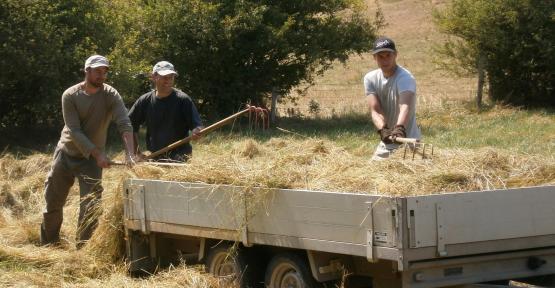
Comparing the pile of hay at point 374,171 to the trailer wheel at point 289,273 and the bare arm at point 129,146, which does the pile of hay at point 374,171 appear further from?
the bare arm at point 129,146

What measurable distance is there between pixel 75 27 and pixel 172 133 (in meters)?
13.5

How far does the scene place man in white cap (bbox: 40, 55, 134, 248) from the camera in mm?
9633

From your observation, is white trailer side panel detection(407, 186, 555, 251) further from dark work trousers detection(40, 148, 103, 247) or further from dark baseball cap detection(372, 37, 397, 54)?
dark work trousers detection(40, 148, 103, 247)

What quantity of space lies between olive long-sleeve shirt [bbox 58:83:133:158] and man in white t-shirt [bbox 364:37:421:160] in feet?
8.34

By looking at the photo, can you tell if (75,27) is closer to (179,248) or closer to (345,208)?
(179,248)

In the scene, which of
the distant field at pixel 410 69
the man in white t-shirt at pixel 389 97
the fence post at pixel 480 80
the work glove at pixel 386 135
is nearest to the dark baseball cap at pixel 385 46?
the man in white t-shirt at pixel 389 97

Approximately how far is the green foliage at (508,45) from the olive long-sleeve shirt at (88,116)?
693 inches

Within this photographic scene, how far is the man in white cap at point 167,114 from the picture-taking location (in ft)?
32.1

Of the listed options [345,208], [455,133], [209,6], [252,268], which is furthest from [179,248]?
[209,6]

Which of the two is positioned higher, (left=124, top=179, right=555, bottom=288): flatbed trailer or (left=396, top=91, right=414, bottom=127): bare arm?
(left=396, top=91, right=414, bottom=127): bare arm

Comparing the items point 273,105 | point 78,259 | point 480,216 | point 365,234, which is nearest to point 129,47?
point 273,105

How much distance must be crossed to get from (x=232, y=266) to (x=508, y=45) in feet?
65.7

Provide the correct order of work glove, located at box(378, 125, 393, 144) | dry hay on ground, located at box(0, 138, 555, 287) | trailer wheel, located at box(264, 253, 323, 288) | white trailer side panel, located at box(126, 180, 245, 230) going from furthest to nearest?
work glove, located at box(378, 125, 393, 144) < white trailer side panel, located at box(126, 180, 245, 230) < trailer wheel, located at box(264, 253, 323, 288) < dry hay on ground, located at box(0, 138, 555, 287)

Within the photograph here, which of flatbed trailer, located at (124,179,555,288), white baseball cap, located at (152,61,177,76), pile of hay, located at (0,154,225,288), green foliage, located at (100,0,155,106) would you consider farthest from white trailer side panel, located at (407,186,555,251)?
green foliage, located at (100,0,155,106)
